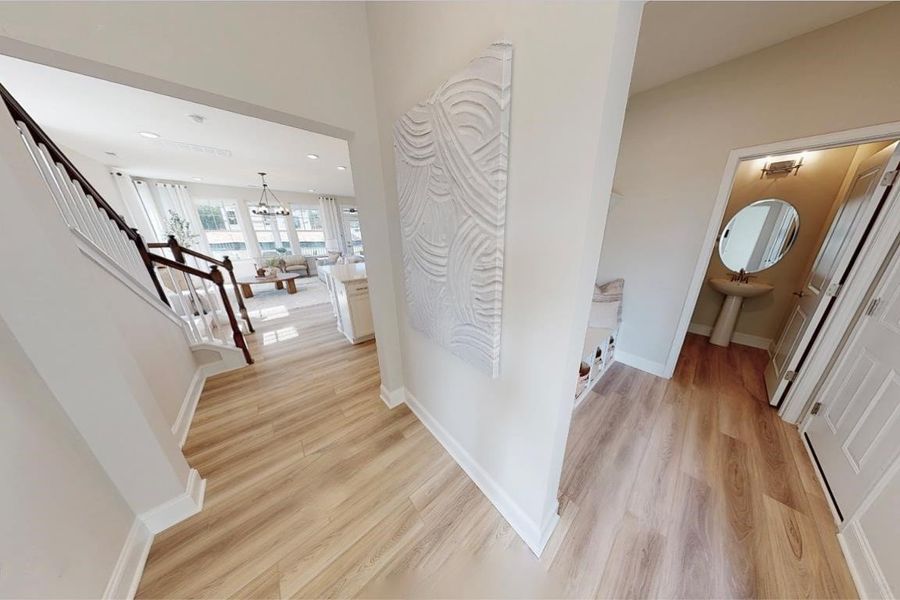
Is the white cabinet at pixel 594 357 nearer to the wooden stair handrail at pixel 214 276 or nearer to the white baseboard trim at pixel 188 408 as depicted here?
the white baseboard trim at pixel 188 408

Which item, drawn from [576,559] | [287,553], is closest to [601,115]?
[576,559]

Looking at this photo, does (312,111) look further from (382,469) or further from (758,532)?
(758,532)

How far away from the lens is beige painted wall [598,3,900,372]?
131cm

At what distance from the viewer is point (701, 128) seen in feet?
5.97

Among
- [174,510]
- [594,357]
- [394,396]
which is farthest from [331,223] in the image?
[594,357]

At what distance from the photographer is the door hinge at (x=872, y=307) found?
1336mm

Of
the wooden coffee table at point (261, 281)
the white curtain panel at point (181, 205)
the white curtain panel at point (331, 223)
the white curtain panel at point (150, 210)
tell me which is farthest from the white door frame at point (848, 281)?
the white curtain panel at point (181, 205)

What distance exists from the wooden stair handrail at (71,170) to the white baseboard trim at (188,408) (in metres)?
0.79

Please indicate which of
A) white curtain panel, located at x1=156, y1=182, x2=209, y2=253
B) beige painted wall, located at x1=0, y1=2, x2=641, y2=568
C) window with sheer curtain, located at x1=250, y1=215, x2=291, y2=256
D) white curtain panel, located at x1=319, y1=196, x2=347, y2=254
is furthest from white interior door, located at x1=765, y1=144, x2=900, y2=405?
white curtain panel, located at x1=156, y1=182, x2=209, y2=253

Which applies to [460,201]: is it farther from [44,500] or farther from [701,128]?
[701,128]

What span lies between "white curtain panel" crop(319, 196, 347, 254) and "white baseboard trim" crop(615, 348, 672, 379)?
696cm

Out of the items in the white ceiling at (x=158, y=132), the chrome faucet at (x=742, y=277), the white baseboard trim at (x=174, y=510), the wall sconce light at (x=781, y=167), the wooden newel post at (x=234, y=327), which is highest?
the white ceiling at (x=158, y=132)

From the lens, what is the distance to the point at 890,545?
0.93m

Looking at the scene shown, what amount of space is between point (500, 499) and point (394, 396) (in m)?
1.01
